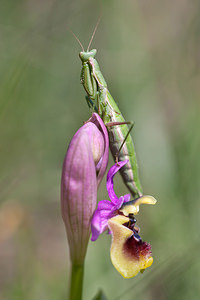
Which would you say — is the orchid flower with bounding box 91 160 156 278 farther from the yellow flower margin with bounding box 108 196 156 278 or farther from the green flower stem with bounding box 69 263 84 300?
A: the green flower stem with bounding box 69 263 84 300

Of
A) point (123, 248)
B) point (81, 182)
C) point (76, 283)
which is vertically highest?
point (81, 182)

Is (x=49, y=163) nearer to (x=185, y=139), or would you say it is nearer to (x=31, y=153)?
(x=31, y=153)

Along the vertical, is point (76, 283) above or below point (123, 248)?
below

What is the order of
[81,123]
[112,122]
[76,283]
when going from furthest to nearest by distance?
[81,123], [112,122], [76,283]

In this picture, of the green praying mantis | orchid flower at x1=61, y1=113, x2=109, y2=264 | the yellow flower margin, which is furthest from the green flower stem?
the green praying mantis

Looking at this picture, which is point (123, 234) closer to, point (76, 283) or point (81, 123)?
point (76, 283)

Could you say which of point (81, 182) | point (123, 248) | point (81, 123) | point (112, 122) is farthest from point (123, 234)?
point (81, 123)

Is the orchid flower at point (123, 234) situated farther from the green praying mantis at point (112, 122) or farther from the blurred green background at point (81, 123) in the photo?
the blurred green background at point (81, 123)
